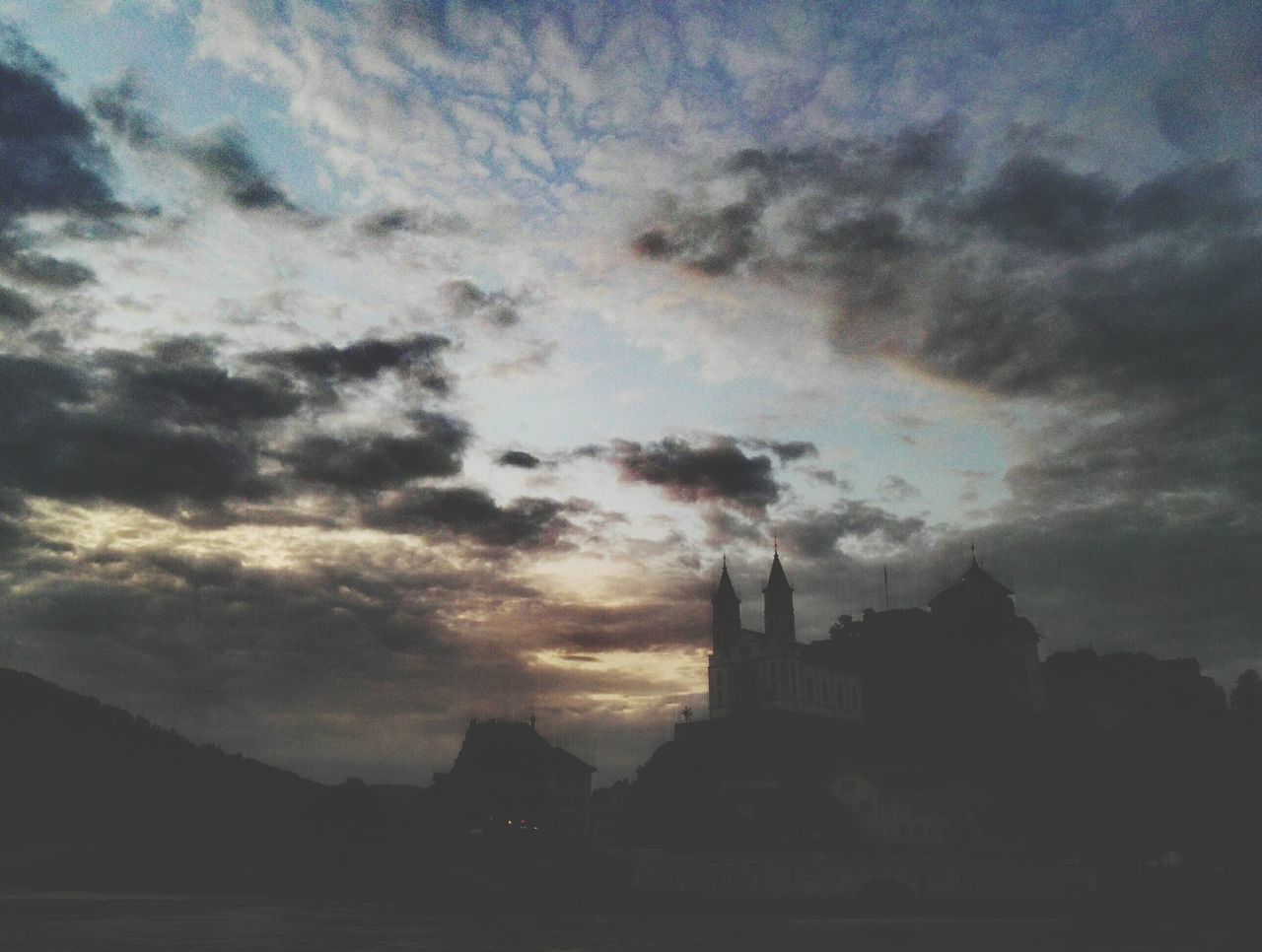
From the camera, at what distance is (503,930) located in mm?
45094

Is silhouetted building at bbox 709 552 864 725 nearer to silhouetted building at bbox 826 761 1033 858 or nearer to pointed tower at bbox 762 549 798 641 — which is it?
pointed tower at bbox 762 549 798 641

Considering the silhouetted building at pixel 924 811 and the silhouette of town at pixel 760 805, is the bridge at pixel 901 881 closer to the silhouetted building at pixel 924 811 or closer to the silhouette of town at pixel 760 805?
the silhouette of town at pixel 760 805

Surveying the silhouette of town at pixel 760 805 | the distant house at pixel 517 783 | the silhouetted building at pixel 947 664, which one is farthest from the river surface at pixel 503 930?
the silhouetted building at pixel 947 664

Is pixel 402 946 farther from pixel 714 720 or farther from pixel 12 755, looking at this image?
pixel 714 720

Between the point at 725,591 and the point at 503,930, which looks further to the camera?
the point at 725,591

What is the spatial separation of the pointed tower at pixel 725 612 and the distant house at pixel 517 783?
26699 mm

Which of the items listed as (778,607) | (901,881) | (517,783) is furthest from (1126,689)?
(901,881)

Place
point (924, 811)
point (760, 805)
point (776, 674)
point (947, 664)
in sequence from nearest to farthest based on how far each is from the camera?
point (924, 811) < point (760, 805) < point (776, 674) < point (947, 664)

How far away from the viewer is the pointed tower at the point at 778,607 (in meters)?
121

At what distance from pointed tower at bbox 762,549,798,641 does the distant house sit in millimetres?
29691

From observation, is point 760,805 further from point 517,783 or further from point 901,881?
point 901,881

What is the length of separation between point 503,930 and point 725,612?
86.1m

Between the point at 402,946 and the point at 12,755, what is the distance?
62.7 m

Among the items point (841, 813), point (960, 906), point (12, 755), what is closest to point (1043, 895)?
point (960, 906)
